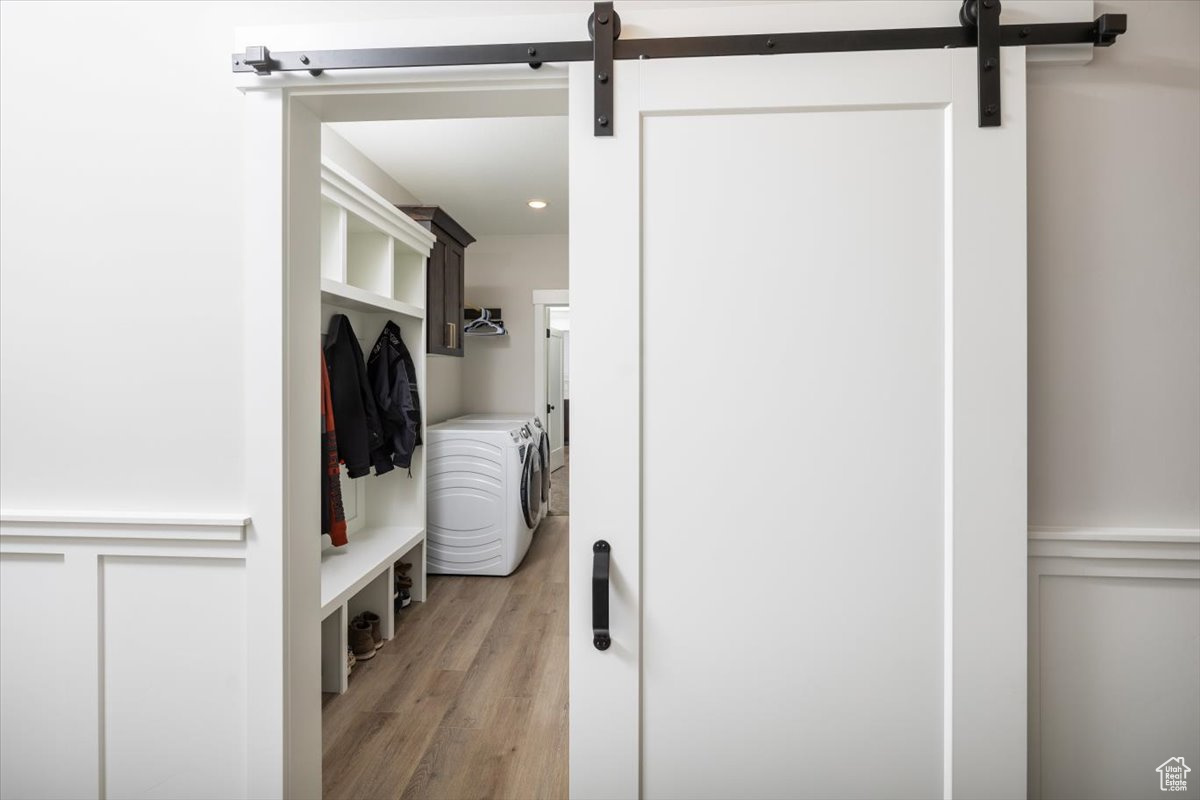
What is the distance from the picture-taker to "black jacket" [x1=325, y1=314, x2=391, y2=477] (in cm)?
264

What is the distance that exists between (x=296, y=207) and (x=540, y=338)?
415cm

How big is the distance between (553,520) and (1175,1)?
4.82m

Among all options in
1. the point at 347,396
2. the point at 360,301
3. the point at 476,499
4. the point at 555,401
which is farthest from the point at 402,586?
the point at 555,401

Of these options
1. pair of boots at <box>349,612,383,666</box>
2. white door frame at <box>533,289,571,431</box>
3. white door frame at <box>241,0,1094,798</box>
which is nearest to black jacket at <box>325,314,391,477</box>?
pair of boots at <box>349,612,383,666</box>

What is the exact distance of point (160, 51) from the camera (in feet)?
3.95

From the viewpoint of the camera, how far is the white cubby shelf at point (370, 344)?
2.39 meters

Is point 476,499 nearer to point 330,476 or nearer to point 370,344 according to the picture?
point 370,344

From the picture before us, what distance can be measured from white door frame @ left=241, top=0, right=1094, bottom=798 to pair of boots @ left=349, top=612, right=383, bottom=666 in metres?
1.52

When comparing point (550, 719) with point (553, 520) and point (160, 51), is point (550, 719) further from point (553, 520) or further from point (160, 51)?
point (553, 520)

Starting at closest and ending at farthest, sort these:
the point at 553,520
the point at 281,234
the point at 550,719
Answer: the point at 281,234 → the point at 550,719 → the point at 553,520

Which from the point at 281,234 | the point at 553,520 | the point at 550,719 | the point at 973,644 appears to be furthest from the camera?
the point at 553,520

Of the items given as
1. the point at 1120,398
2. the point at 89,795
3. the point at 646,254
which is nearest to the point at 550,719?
the point at 89,795

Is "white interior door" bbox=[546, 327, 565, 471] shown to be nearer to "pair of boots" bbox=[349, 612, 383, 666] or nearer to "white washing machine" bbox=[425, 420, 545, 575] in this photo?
"white washing machine" bbox=[425, 420, 545, 575]
